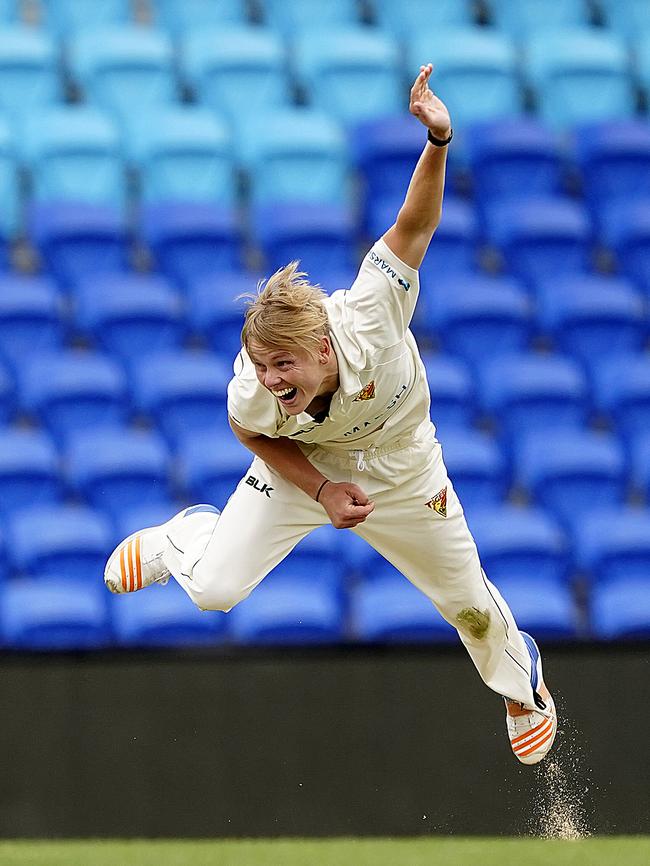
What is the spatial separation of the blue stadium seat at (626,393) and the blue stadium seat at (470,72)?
2.02 metres

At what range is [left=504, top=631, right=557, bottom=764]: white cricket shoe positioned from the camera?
5043mm

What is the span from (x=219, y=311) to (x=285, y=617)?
203 centimetres

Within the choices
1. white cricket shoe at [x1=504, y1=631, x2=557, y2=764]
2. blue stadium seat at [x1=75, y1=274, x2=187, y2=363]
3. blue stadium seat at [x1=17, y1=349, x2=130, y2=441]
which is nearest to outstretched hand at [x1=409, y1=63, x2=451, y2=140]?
white cricket shoe at [x1=504, y1=631, x2=557, y2=764]

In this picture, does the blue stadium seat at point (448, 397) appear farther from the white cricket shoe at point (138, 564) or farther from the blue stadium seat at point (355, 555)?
the white cricket shoe at point (138, 564)

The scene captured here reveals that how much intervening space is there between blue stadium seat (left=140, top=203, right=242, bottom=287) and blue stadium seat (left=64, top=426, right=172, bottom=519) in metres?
1.35

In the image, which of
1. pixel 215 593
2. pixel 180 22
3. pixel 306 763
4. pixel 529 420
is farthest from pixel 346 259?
pixel 215 593

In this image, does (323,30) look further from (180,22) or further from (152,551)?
(152,551)

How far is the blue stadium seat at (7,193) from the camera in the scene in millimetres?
8445

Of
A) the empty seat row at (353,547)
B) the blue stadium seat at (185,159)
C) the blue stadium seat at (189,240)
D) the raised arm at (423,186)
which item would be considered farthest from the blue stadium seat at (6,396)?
the raised arm at (423,186)

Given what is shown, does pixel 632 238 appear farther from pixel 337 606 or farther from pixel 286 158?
pixel 337 606

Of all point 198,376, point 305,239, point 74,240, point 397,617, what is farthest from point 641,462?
point 74,240

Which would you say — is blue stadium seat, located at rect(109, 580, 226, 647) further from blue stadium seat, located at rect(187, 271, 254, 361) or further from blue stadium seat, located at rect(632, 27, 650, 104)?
blue stadium seat, located at rect(632, 27, 650, 104)

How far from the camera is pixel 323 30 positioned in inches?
373

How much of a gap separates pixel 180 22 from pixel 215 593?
5865mm
